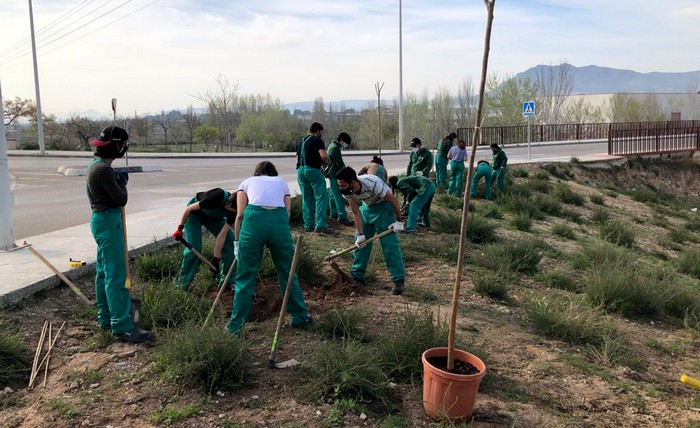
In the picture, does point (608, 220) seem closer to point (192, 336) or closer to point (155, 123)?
point (192, 336)

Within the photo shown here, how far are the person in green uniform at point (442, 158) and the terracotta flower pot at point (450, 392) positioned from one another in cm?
1009

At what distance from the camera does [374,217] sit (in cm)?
625

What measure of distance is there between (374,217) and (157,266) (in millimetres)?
2469

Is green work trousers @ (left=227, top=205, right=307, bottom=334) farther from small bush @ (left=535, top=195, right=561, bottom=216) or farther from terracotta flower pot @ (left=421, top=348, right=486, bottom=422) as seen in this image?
small bush @ (left=535, top=195, right=561, bottom=216)

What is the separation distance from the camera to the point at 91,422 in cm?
342

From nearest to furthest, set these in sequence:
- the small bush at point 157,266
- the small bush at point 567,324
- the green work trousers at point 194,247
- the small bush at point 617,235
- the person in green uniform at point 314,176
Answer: the small bush at point 567,324 < the green work trousers at point 194,247 < the small bush at point 157,266 < the person in green uniform at point 314,176 < the small bush at point 617,235

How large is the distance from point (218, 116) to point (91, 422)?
39.4 meters

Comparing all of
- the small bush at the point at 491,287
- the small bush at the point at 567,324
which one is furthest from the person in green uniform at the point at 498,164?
the small bush at the point at 567,324

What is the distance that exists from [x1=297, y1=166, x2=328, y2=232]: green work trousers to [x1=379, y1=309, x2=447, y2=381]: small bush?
14.2 feet

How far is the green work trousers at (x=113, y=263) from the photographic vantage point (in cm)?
436

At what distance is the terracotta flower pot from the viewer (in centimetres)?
333

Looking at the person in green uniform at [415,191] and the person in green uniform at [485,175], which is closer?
the person in green uniform at [415,191]

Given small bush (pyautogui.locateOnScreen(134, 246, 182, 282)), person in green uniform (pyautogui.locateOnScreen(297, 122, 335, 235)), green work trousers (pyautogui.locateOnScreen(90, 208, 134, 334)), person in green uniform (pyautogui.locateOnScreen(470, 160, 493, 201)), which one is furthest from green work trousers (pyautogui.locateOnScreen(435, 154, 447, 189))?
green work trousers (pyautogui.locateOnScreen(90, 208, 134, 334))

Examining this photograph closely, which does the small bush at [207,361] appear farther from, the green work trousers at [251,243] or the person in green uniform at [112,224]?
the person in green uniform at [112,224]
